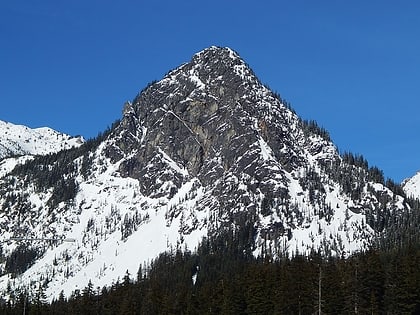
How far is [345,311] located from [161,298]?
54.4 m

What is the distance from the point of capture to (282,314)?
136625 millimetres

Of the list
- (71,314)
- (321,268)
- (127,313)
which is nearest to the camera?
(321,268)

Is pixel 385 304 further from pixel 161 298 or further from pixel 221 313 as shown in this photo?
pixel 161 298

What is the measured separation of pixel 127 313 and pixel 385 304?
61680mm

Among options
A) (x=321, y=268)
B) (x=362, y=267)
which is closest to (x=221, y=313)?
(x=321, y=268)

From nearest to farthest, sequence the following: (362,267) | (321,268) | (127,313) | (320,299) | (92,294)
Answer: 1. (320,299)
2. (362,267)
3. (321,268)
4. (127,313)
5. (92,294)

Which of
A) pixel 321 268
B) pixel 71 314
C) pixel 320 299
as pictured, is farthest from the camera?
pixel 71 314

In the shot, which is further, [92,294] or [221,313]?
[92,294]

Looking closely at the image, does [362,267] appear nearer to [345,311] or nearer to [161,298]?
[345,311]

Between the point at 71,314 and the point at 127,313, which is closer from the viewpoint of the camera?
the point at 127,313

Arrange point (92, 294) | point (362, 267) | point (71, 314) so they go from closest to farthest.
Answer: point (362, 267) < point (71, 314) < point (92, 294)

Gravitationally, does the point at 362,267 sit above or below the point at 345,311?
above

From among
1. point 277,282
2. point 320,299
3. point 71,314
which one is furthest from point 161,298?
point 320,299

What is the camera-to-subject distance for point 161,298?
557 feet
